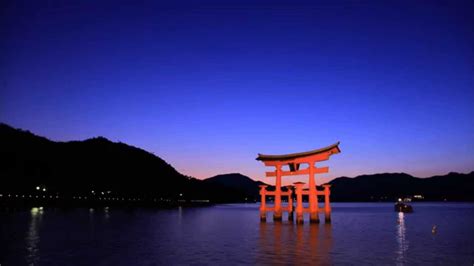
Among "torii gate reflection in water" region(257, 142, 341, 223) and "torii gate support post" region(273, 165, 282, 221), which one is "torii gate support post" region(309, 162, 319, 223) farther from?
"torii gate support post" region(273, 165, 282, 221)

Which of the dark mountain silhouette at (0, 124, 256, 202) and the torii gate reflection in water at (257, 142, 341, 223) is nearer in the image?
the torii gate reflection in water at (257, 142, 341, 223)

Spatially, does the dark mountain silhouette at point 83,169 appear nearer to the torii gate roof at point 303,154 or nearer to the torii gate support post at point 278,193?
the torii gate support post at point 278,193

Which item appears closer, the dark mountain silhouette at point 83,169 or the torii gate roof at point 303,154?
the torii gate roof at point 303,154

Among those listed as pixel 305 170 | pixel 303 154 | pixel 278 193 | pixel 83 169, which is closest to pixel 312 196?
pixel 305 170

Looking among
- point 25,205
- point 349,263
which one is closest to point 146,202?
point 25,205

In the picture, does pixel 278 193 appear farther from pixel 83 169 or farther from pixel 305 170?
pixel 83 169

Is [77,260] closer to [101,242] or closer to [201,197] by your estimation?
[101,242]

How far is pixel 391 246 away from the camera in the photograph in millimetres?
24266

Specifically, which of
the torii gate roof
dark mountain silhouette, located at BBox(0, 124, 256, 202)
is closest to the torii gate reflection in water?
the torii gate roof

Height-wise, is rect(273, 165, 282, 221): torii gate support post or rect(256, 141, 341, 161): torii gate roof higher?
rect(256, 141, 341, 161): torii gate roof

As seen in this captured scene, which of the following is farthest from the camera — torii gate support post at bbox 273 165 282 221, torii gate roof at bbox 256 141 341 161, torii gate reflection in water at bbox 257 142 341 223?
torii gate support post at bbox 273 165 282 221

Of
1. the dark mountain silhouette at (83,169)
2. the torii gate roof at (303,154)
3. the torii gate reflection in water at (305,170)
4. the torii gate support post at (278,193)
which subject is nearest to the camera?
the torii gate roof at (303,154)

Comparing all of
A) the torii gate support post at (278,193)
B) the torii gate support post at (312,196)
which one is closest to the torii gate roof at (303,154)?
the torii gate support post at (278,193)

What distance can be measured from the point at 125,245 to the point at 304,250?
9.80m
